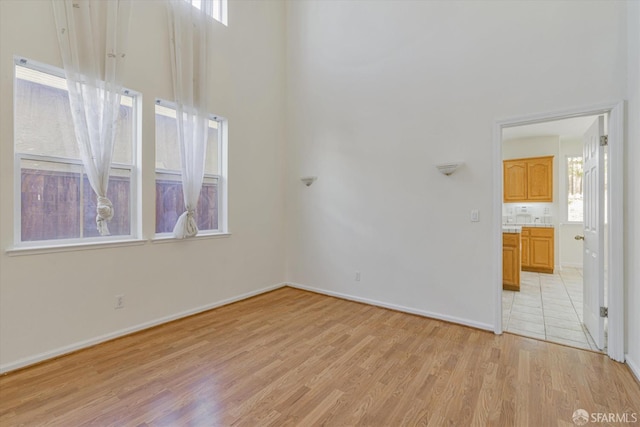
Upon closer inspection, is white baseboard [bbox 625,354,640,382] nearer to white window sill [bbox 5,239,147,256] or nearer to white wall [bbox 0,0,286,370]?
white wall [bbox 0,0,286,370]

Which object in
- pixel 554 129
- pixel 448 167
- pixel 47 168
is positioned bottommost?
pixel 47 168

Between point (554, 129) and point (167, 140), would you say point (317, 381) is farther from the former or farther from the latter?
point (554, 129)

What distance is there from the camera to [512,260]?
4738 mm

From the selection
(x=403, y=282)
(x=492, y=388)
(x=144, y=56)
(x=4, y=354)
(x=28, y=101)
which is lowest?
(x=492, y=388)

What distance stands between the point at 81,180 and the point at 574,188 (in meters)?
8.84

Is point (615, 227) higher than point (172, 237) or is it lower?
higher

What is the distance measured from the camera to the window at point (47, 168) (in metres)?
2.49

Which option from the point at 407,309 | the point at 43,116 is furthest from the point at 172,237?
the point at 407,309

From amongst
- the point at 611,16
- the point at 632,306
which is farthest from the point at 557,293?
the point at 611,16

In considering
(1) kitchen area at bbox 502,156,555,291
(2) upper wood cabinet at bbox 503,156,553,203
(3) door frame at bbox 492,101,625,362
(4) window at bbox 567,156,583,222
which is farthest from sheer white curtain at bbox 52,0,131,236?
(4) window at bbox 567,156,583,222

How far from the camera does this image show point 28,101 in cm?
253

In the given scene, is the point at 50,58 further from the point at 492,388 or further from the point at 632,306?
the point at 632,306

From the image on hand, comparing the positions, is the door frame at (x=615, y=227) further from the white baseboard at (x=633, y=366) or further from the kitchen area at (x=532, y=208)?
the kitchen area at (x=532, y=208)

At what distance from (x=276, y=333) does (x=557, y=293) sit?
176 inches
